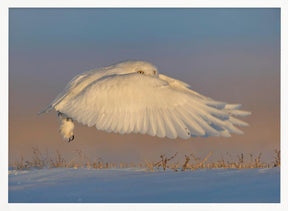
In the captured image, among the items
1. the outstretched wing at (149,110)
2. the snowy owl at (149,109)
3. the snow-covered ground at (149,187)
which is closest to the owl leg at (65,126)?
the snowy owl at (149,109)

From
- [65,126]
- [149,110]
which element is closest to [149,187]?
[149,110]

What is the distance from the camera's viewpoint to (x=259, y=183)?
6066 mm

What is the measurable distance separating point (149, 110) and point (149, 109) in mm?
19

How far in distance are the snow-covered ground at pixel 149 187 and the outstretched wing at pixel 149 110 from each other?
67 cm

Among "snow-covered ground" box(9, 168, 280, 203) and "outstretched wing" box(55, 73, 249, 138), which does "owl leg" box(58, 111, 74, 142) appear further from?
"snow-covered ground" box(9, 168, 280, 203)

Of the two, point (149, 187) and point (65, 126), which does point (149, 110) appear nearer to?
point (149, 187)

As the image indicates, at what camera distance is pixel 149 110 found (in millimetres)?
6906
